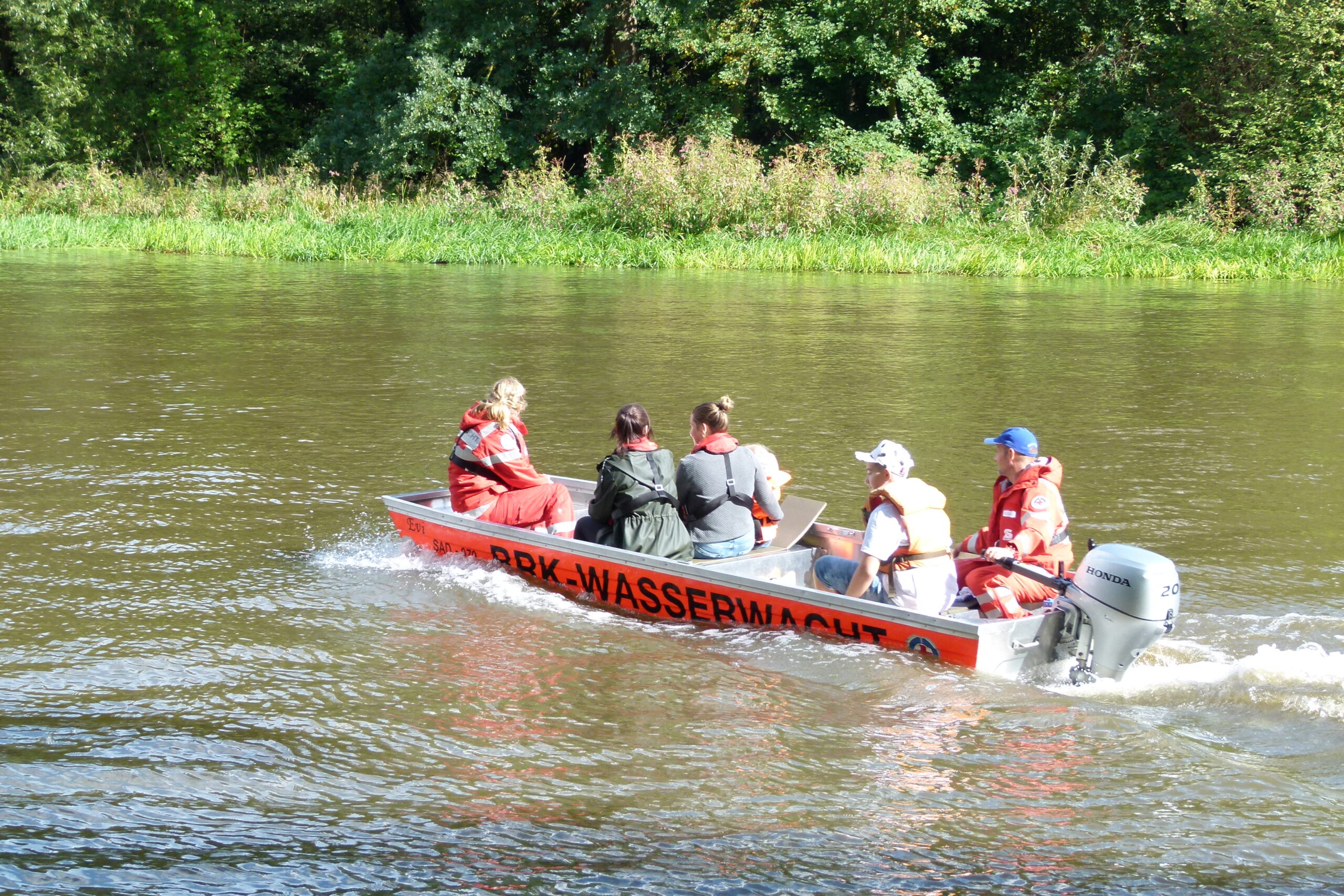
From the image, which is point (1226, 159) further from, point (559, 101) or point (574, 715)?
point (574, 715)

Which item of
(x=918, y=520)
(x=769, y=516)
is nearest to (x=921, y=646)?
(x=918, y=520)

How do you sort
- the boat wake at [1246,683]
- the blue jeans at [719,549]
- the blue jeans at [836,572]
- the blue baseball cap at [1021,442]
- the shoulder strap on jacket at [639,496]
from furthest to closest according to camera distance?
the blue jeans at [719,549]
the shoulder strap on jacket at [639,496]
the blue jeans at [836,572]
the blue baseball cap at [1021,442]
the boat wake at [1246,683]

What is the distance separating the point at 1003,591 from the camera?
5992mm

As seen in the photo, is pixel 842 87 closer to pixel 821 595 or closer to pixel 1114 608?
pixel 821 595

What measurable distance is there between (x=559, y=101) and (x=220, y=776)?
2944cm

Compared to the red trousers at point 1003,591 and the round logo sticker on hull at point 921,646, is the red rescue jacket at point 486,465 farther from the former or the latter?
the red trousers at point 1003,591

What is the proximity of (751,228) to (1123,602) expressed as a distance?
21138 mm

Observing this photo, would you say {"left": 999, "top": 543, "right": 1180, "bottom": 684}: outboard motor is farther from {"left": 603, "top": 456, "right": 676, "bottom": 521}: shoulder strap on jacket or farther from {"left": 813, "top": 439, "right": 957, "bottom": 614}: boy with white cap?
{"left": 603, "top": 456, "right": 676, "bottom": 521}: shoulder strap on jacket

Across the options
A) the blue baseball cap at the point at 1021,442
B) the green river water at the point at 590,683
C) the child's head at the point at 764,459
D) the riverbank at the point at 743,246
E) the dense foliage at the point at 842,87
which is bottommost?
the green river water at the point at 590,683

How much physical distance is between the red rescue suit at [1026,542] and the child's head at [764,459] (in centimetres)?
141

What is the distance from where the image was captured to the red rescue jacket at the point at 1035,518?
6051mm

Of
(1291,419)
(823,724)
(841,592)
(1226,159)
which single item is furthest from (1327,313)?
(823,724)

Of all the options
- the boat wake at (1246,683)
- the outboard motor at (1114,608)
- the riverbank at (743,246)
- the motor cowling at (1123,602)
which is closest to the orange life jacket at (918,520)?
the outboard motor at (1114,608)

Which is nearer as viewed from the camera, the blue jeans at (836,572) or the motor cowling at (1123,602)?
the motor cowling at (1123,602)
